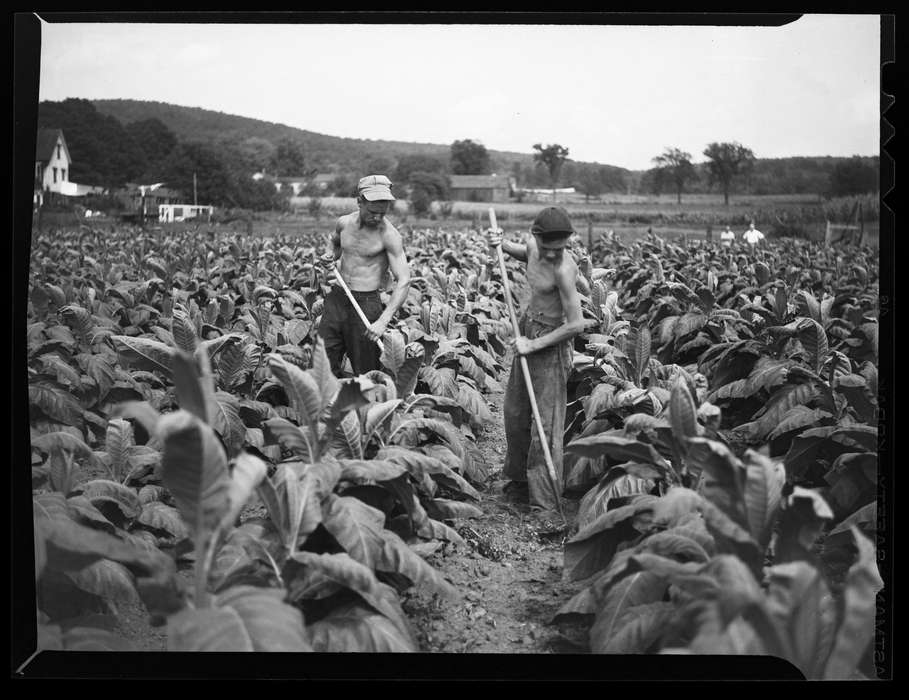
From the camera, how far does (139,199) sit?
6863mm

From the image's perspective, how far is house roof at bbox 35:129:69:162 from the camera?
13.4 feet

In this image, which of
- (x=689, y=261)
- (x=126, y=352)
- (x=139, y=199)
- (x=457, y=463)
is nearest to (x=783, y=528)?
(x=457, y=463)

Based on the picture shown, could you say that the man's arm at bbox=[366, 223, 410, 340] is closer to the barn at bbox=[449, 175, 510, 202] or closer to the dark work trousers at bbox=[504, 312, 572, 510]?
the dark work trousers at bbox=[504, 312, 572, 510]

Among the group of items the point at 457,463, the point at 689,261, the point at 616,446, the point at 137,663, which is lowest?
the point at 137,663

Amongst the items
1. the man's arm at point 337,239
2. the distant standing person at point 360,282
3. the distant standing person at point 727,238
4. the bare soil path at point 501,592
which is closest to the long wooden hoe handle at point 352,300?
the distant standing person at point 360,282

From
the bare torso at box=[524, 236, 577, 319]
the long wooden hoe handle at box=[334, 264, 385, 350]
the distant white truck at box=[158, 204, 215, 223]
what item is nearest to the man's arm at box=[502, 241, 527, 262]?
the bare torso at box=[524, 236, 577, 319]

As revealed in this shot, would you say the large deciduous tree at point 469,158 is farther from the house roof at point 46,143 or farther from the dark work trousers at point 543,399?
the house roof at point 46,143

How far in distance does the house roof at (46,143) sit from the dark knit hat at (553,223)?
8.33 ft

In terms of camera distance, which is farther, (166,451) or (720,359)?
(720,359)

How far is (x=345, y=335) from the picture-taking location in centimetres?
609

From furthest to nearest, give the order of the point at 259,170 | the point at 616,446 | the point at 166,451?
→ 1. the point at 259,170
2. the point at 616,446
3. the point at 166,451

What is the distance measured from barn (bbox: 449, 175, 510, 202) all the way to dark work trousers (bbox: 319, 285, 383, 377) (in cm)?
293

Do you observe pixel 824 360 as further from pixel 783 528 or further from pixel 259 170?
pixel 259 170

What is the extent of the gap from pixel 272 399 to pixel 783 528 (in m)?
3.69
